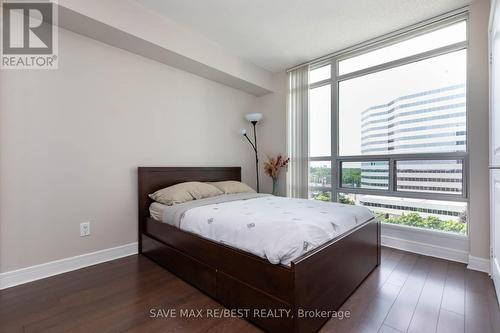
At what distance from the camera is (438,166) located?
2.52 m

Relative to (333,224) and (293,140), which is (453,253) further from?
(293,140)

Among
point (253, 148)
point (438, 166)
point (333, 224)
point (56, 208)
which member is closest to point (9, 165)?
point (56, 208)

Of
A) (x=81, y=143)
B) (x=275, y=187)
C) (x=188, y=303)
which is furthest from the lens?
(x=275, y=187)

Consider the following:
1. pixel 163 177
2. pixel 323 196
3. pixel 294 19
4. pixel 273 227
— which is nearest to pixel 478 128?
pixel 323 196

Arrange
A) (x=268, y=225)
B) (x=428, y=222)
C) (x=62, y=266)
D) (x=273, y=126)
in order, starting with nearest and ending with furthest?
(x=268, y=225)
(x=62, y=266)
(x=428, y=222)
(x=273, y=126)

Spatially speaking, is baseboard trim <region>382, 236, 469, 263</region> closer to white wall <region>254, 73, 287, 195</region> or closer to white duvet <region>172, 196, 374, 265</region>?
white duvet <region>172, 196, 374, 265</region>

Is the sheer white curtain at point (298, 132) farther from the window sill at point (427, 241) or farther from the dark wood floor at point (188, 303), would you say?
the dark wood floor at point (188, 303)

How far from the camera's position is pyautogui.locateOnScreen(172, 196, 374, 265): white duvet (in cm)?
134

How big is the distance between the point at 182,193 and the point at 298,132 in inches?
77.6

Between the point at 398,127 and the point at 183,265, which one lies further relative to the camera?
the point at 398,127

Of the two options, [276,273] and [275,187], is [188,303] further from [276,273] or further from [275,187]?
[275,187]

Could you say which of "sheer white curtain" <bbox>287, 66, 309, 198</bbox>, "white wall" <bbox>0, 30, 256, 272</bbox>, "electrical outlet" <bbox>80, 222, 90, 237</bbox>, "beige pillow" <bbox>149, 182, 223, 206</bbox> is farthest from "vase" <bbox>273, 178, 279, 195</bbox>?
"electrical outlet" <bbox>80, 222, 90, 237</bbox>

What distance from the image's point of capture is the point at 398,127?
278 centimetres

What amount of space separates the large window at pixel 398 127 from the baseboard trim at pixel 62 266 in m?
2.61
